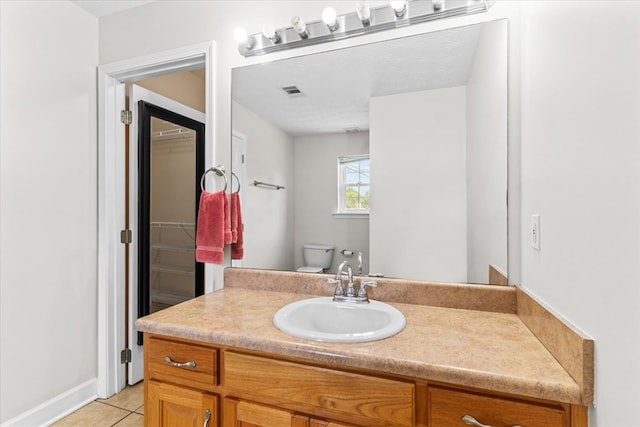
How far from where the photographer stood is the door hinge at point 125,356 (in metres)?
2.29

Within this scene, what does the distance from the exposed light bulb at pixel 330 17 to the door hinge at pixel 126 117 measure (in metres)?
1.52

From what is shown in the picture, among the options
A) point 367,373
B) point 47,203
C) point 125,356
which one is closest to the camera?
point 367,373

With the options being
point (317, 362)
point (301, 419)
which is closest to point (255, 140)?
point (317, 362)

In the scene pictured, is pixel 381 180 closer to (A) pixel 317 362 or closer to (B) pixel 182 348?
(A) pixel 317 362

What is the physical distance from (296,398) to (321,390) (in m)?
0.09

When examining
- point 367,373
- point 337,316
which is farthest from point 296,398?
point 337,316

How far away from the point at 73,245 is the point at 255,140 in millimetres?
1327

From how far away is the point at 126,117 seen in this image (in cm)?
228

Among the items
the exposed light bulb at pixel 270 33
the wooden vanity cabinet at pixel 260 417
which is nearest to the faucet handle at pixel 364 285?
the wooden vanity cabinet at pixel 260 417

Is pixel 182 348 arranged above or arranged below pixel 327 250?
below

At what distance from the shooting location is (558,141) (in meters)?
0.93

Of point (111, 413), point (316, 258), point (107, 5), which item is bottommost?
point (111, 413)

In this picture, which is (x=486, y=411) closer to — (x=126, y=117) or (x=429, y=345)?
(x=429, y=345)

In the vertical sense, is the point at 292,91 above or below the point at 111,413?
above
